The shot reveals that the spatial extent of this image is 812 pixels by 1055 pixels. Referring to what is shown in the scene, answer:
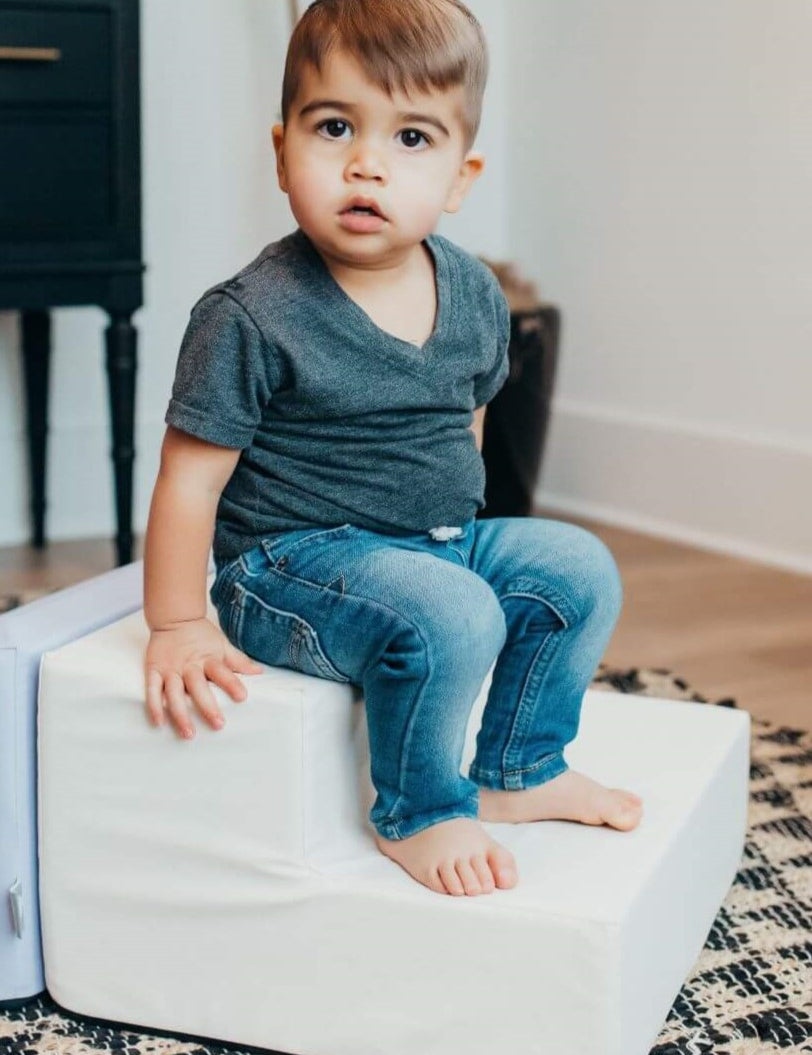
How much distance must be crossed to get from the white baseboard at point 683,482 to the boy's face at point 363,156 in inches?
59.8

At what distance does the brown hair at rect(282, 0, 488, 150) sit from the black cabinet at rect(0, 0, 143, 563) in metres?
1.14

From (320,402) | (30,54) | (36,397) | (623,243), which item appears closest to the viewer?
(320,402)

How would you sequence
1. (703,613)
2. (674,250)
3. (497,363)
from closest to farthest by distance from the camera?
(497,363) < (703,613) < (674,250)

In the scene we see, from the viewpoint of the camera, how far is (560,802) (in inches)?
48.0

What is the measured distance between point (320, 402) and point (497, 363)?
0.20 metres

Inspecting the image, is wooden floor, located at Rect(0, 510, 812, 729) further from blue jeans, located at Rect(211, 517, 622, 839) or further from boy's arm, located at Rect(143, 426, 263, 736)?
boy's arm, located at Rect(143, 426, 263, 736)

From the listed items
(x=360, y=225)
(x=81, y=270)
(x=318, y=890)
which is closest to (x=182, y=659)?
(x=318, y=890)

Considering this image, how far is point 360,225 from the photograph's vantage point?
115 cm

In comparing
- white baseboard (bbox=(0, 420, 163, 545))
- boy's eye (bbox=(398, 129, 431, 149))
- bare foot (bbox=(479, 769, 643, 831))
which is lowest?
white baseboard (bbox=(0, 420, 163, 545))

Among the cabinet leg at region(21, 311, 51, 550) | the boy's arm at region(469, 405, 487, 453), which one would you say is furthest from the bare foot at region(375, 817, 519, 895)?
the cabinet leg at region(21, 311, 51, 550)

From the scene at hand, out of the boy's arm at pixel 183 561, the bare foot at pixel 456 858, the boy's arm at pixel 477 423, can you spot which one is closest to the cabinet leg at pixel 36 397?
the boy's arm at pixel 477 423

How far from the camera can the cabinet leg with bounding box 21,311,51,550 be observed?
8.63 ft

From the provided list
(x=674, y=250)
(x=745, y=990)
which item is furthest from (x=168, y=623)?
(x=674, y=250)

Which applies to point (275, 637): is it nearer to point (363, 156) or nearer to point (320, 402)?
point (320, 402)
